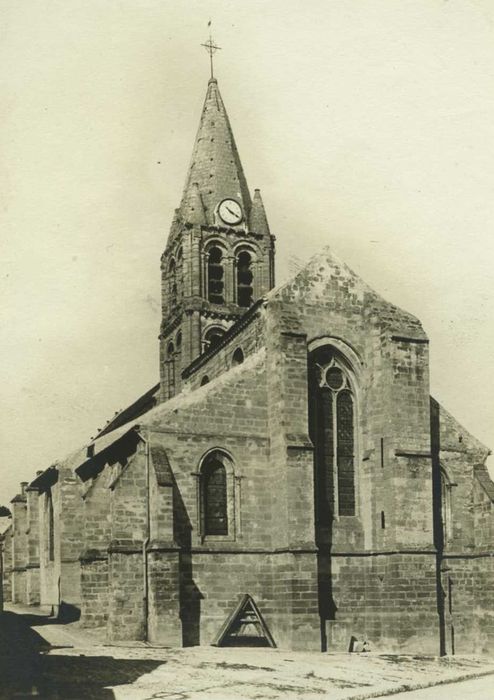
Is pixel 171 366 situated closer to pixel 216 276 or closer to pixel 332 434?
pixel 216 276

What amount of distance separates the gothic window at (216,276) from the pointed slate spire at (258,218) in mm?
2123

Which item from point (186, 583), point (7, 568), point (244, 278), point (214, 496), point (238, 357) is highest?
point (244, 278)

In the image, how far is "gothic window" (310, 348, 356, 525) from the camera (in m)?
24.9

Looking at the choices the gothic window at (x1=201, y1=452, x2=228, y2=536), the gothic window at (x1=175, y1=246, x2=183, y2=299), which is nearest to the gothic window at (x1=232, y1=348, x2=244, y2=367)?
Answer: the gothic window at (x1=201, y1=452, x2=228, y2=536)

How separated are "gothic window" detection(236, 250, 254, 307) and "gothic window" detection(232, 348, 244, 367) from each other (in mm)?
12400

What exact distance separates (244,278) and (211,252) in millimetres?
2003

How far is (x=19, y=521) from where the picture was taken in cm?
4381

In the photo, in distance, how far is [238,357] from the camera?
28094 mm

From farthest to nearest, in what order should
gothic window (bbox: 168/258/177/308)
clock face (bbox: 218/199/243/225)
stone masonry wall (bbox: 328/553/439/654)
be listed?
gothic window (bbox: 168/258/177/308)
clock face (bbox: 218/199/243/225)
stone masonry wall (bbox: 328/553/439/654)

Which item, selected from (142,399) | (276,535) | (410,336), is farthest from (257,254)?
(276,535)

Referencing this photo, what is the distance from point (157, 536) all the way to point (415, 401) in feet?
27.8

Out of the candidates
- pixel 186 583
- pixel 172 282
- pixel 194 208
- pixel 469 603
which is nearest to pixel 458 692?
pixel 186 583

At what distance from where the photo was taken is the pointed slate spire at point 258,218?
4141cm

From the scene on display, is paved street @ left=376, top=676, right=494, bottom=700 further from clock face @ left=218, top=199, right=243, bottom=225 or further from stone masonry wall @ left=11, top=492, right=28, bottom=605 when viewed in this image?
stone masonry wall @ left=11, top=492, right=28, bottom=605
